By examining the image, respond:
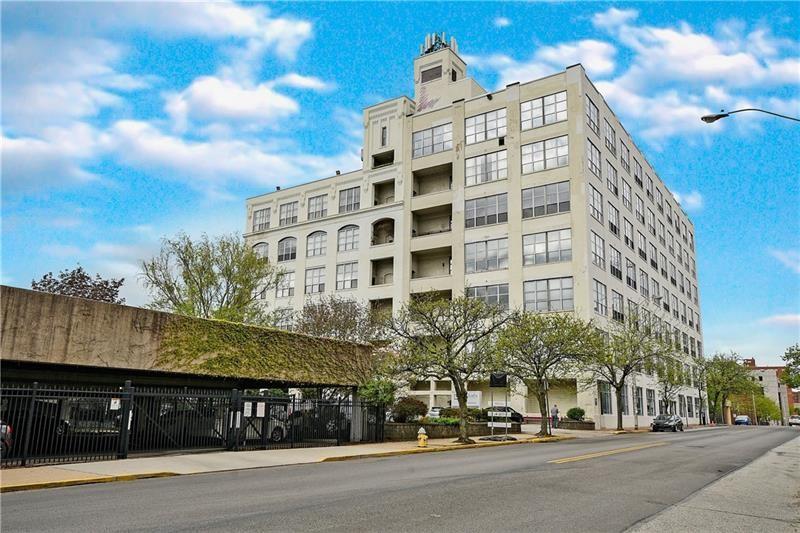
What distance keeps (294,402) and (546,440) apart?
14.4 metres

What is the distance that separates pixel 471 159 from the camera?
56906mm

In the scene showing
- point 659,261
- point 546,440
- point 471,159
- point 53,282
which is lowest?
point 546,440

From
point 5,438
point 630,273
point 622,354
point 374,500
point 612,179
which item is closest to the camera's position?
point 374,500

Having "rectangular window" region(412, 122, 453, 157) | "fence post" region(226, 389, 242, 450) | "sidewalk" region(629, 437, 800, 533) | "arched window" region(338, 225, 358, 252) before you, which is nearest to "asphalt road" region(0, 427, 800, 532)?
"sidewalk" region(629, 437, 800, 533)

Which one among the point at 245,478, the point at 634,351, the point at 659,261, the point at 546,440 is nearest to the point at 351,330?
the point at 546,440

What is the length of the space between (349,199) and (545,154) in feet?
69.9

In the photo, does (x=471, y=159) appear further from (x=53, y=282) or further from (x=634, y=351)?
(x=53, y=282)

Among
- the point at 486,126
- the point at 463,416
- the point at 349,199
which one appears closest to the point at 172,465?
the point at 463,416

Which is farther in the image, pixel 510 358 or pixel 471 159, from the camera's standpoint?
pixel 471 159

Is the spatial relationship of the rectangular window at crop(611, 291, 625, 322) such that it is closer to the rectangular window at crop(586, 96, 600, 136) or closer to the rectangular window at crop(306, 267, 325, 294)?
the rectangular window at crop(586, 96, 600, 136)

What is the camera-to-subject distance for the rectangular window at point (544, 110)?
52.3 meters

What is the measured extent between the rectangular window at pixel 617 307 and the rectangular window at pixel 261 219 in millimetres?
37761

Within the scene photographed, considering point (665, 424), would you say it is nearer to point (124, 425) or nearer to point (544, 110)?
point (544, 110)

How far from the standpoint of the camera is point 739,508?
34.3 feet
